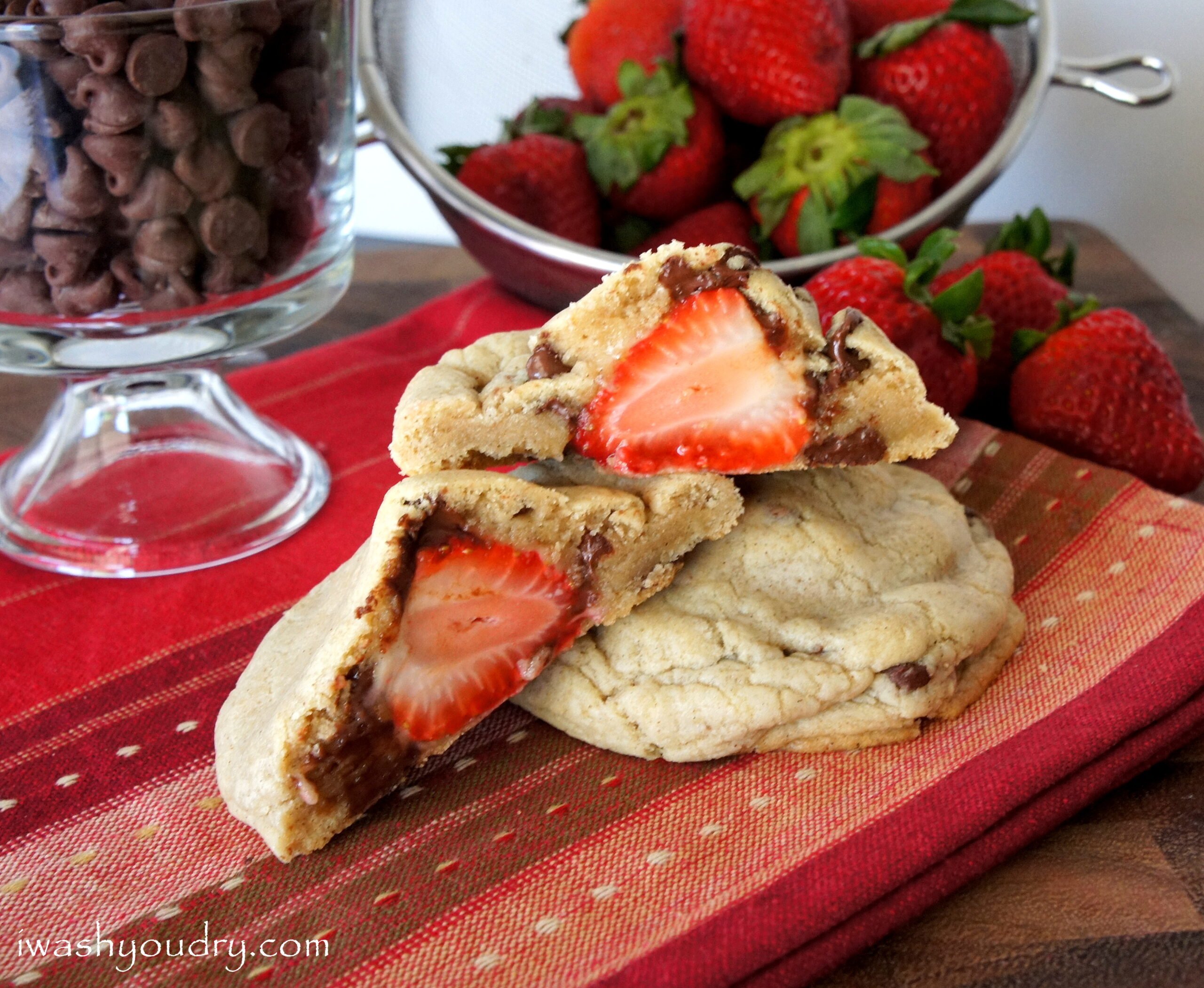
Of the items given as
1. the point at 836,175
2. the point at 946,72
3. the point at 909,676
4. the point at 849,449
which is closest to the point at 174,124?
the point at 849,449

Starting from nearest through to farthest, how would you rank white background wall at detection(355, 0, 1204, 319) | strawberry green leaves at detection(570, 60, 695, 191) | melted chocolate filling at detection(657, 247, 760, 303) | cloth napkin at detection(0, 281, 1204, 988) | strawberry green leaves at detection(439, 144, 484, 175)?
cloth napkin at detection(0, 281, 1204, 988), melted chocolate filling at detection(657, 247, 760, 303), strawberry green leaves at detection(570, 60, 695, 191), strawberry green leaves at detection(439, 144, 484, 175), white background wall at detection(355, 0, 1204, 319)

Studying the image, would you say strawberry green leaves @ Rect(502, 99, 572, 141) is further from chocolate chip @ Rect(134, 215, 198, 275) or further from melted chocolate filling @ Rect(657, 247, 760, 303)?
melted chocolate filling @ Rect(657, 247, 760, 303)

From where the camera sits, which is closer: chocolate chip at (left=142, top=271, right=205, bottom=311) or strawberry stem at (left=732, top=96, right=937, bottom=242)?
chocolate chip at (left=142, top=271, right=205, bottom=311)

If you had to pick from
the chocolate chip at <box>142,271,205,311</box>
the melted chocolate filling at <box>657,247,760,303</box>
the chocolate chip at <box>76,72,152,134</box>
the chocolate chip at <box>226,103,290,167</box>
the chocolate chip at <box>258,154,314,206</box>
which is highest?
the melted chocolate filling at <box>657,247,760,303</box>

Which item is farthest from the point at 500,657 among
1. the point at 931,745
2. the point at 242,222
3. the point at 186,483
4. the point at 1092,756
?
the point at 186,483

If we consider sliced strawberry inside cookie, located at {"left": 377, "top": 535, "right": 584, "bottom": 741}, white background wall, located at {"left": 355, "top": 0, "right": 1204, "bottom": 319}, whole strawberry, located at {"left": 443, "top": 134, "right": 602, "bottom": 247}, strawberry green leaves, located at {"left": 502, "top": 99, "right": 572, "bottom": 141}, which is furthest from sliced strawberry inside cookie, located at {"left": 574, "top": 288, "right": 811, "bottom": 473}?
white background wall, located at {"left": 355, "top": 0, "right": 1204, "bottom": 319}

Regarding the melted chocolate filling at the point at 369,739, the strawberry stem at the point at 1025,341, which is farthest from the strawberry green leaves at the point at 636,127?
the melted chocolate filling at the point at 369,739

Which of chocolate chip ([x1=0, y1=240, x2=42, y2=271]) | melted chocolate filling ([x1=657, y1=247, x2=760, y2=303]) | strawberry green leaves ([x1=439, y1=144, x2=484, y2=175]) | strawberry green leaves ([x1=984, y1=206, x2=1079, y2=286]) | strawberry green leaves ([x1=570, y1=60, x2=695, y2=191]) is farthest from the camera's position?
strawberry green leaves ([x1=439, y1=144, x2=484, y2=175])

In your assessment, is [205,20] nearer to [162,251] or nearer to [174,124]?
[174,124]
